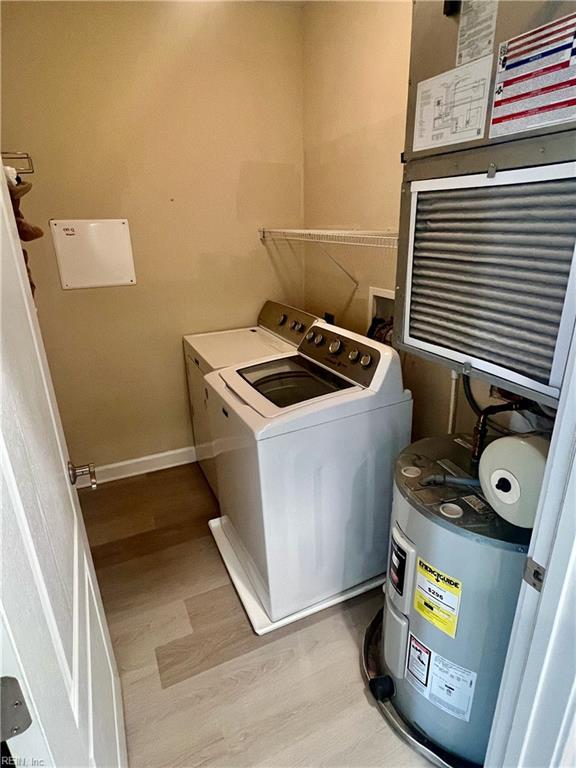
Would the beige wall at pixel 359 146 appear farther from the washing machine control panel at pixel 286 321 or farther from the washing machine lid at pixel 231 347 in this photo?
the washing machine lid at pixel 231 347

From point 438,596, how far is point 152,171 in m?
2.36

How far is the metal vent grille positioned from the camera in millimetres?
782

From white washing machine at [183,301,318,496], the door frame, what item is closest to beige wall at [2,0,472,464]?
white washing machine at [183,301,318,496]

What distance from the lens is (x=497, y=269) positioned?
898 millimetres

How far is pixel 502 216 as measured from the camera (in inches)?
34.3

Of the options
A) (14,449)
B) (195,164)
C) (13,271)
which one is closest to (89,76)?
(195,164)

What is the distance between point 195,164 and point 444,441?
6.58 ft

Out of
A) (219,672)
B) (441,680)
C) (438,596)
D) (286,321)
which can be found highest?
(286,321)

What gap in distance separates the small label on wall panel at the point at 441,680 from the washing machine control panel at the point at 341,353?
2.81 ft

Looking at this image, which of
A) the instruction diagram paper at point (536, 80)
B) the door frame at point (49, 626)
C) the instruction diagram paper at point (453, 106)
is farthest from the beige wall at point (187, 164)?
the door frame at point (49, 626)

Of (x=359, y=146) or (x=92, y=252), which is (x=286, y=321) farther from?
(x=92, y=252)

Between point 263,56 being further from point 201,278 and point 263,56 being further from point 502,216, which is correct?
point 502,216

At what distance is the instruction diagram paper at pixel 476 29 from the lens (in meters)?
0.80

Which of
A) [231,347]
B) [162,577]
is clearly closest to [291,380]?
[231,347]
